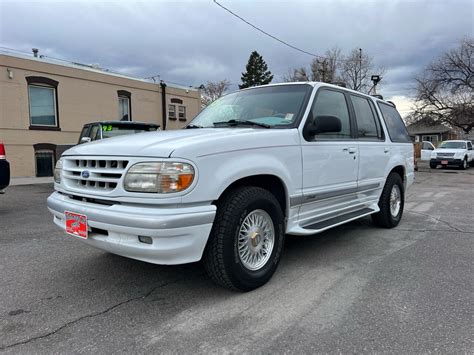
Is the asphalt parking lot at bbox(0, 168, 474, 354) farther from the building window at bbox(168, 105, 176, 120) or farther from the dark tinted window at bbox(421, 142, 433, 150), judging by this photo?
the dark tinted window at bbox(421, 142, 433, 150)

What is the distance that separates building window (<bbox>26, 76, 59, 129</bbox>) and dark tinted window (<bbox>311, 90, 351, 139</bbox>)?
1407 cm

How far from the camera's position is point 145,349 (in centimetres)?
263

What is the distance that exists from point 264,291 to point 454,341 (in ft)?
4.91

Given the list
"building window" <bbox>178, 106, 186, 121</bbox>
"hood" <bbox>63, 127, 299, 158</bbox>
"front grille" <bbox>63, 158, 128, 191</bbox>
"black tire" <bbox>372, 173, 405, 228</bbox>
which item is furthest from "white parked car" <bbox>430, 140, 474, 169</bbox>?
"front grille" <bbox>63, 158, 128, 191</bbox>

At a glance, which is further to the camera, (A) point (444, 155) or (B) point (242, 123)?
(A) point (444, 155)

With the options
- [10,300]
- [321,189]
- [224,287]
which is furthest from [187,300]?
[321,189]

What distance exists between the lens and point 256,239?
3.57 metres

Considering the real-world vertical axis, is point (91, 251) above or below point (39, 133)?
below

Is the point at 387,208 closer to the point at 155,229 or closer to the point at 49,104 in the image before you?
the point at 155,229

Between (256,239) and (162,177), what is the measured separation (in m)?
1.11

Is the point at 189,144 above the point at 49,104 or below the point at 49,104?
below

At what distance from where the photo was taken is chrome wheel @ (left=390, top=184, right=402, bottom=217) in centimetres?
606

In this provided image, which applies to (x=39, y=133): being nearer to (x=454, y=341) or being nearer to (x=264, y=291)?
(x=264, y=291)

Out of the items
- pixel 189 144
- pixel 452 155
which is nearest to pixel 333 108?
pixel 189 144
